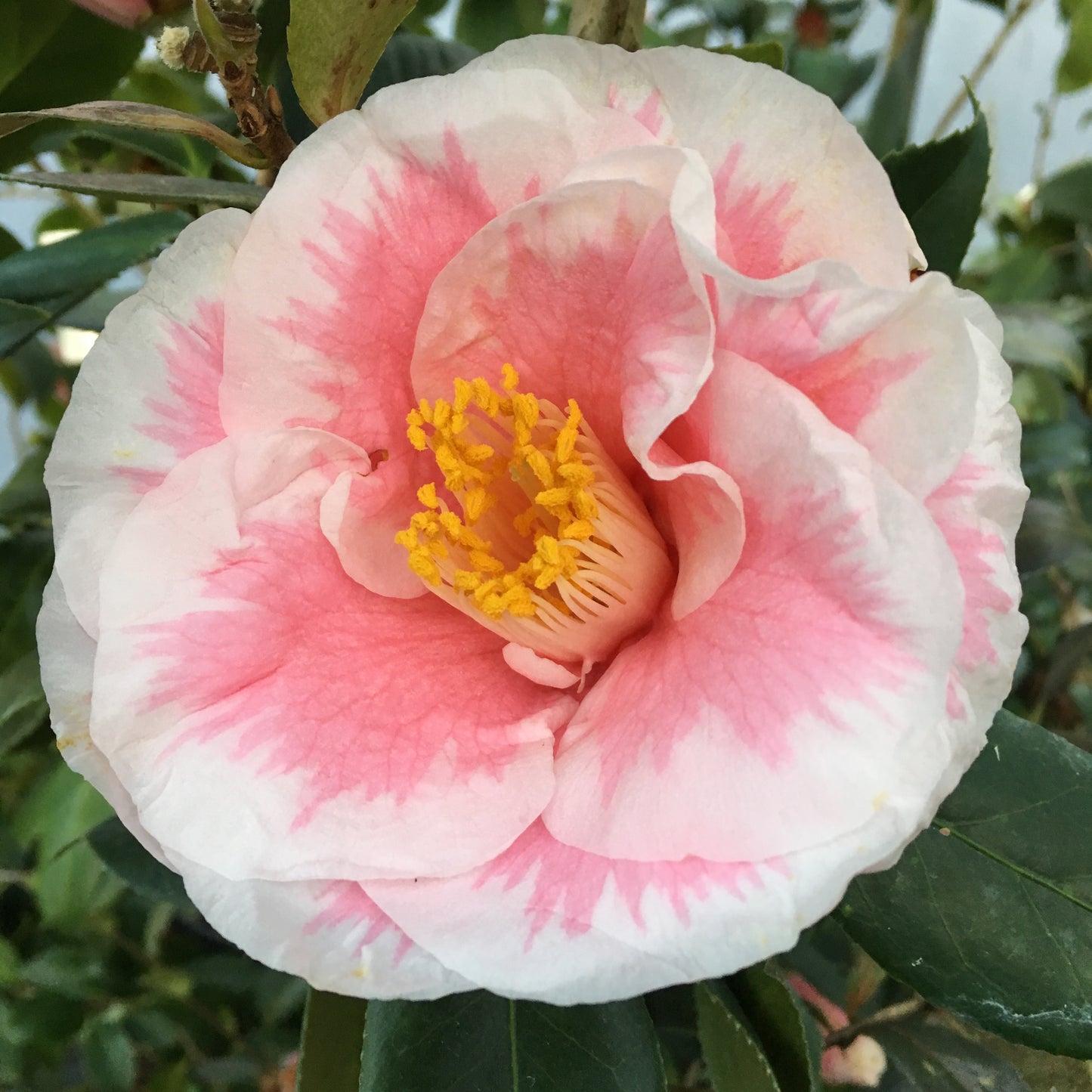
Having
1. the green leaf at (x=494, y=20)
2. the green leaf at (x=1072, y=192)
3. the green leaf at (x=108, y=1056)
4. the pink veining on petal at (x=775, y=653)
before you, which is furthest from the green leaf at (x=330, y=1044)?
the green leaf at (x=1072, y=192)

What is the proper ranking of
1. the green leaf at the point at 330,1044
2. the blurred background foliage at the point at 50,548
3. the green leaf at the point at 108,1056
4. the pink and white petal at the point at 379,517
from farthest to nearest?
the green leaf at the point at 108,1056
the blurred background foliage at the point at 50,548
the green leaf at the point at 330,1044
the pink and white petal at the point at 379,517

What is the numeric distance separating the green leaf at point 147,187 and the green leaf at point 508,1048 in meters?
0.49

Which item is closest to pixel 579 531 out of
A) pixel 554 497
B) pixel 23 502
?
pixel 554 497

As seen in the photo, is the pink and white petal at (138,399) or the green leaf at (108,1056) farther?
the green leaf at (108,1056)

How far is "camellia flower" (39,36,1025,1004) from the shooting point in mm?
383

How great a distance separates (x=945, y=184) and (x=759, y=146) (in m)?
0.35

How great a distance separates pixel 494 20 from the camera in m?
0.92

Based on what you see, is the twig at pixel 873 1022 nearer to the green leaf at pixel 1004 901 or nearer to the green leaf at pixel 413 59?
the green leaf at pixel 1004 901

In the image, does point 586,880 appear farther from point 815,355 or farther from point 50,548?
point 50,548

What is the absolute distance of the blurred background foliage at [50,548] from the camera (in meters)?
0.70

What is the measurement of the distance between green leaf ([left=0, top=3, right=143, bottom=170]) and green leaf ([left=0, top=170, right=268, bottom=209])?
0.30 meters

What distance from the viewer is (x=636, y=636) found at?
56 cm

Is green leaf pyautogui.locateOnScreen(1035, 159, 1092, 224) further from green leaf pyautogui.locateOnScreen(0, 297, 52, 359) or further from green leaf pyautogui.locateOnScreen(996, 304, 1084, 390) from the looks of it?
green leaf pyautogui.locateOnScreen(0, 297, 52, 359)

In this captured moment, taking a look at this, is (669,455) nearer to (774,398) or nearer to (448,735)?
(774,398)
